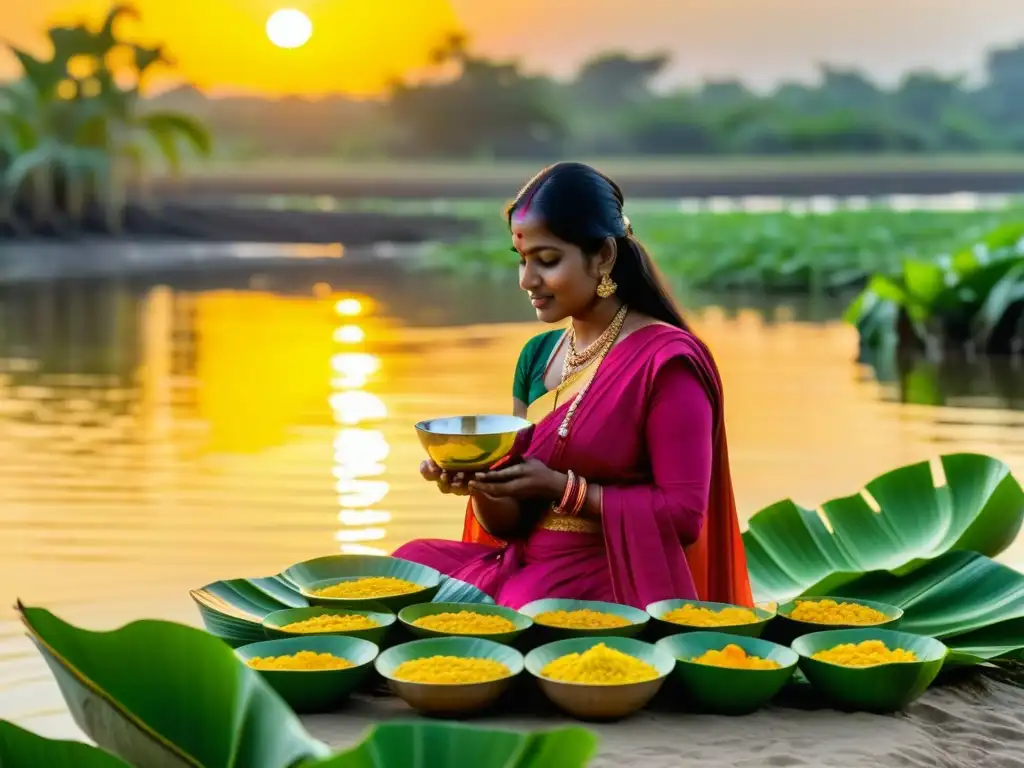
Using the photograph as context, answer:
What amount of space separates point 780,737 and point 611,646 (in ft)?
1.14

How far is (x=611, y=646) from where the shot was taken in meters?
2.86

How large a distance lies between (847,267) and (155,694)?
15976mm

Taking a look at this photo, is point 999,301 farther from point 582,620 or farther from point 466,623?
point 466,623

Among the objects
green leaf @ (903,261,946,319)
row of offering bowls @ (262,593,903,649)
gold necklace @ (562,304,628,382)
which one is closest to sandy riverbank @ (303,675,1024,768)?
row of offering bowls @ (262,593,903,649)

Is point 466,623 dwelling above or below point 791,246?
below

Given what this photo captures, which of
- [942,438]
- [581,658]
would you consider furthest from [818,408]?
[581,658]

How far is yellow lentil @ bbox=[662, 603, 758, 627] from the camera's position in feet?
9.84

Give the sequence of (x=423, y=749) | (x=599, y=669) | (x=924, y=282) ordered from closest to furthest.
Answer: (x=423, y=749)
(x=599, y=669)
(x=924, y=282)

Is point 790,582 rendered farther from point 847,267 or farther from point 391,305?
point 847,267

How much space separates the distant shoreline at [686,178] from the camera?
1858 inches

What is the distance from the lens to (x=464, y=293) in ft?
54.4

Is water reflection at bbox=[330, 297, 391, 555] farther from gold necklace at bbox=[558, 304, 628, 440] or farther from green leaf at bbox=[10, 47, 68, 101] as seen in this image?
green leaf at bbox=[10, 47, 68, 101]

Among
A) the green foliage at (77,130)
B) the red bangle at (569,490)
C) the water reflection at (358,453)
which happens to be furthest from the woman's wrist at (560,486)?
the green foliage at (77,130)

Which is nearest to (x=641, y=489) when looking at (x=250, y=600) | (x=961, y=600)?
(x=250, y=600)
